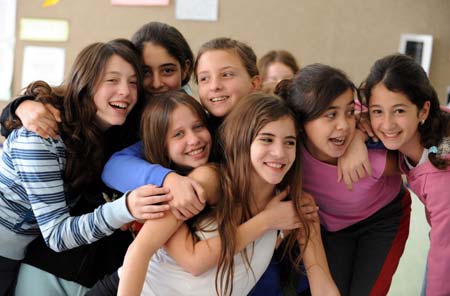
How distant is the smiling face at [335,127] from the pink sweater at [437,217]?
22 cm

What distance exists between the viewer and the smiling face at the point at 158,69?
146cm

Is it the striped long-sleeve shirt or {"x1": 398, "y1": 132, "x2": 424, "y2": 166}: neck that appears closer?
the striped long-sleeve shirt

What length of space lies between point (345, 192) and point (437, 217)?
25cm

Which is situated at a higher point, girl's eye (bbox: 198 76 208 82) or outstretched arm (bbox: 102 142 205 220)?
girl's eye (bbox: 198 76 208 82)

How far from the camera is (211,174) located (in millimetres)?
1207

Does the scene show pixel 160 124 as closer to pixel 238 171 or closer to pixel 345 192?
pixel 238 171

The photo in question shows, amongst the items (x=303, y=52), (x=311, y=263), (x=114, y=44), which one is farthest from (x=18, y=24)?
(x=311, y=263)

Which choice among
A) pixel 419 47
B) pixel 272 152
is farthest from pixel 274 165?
pixel 419 47

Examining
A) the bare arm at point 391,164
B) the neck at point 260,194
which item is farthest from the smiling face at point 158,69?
the bare arm at point 391,164

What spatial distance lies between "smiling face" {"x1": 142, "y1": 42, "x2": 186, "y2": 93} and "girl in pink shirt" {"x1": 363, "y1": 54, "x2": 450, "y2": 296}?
1.91 ft

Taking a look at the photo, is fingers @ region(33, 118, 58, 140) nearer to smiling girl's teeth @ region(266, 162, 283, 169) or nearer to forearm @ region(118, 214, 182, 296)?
forearm @ region(118, 214, 182, 296)

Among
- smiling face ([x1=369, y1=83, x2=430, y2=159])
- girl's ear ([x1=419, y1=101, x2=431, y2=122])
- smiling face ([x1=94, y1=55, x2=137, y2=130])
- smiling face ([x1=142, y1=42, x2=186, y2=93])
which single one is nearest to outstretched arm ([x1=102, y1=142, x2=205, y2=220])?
smiling face ([x1=94, y1=55, x2=137, y2=130])

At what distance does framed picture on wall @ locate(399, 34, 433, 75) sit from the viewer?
2828 millimetres

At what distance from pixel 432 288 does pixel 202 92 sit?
0.85 meters
